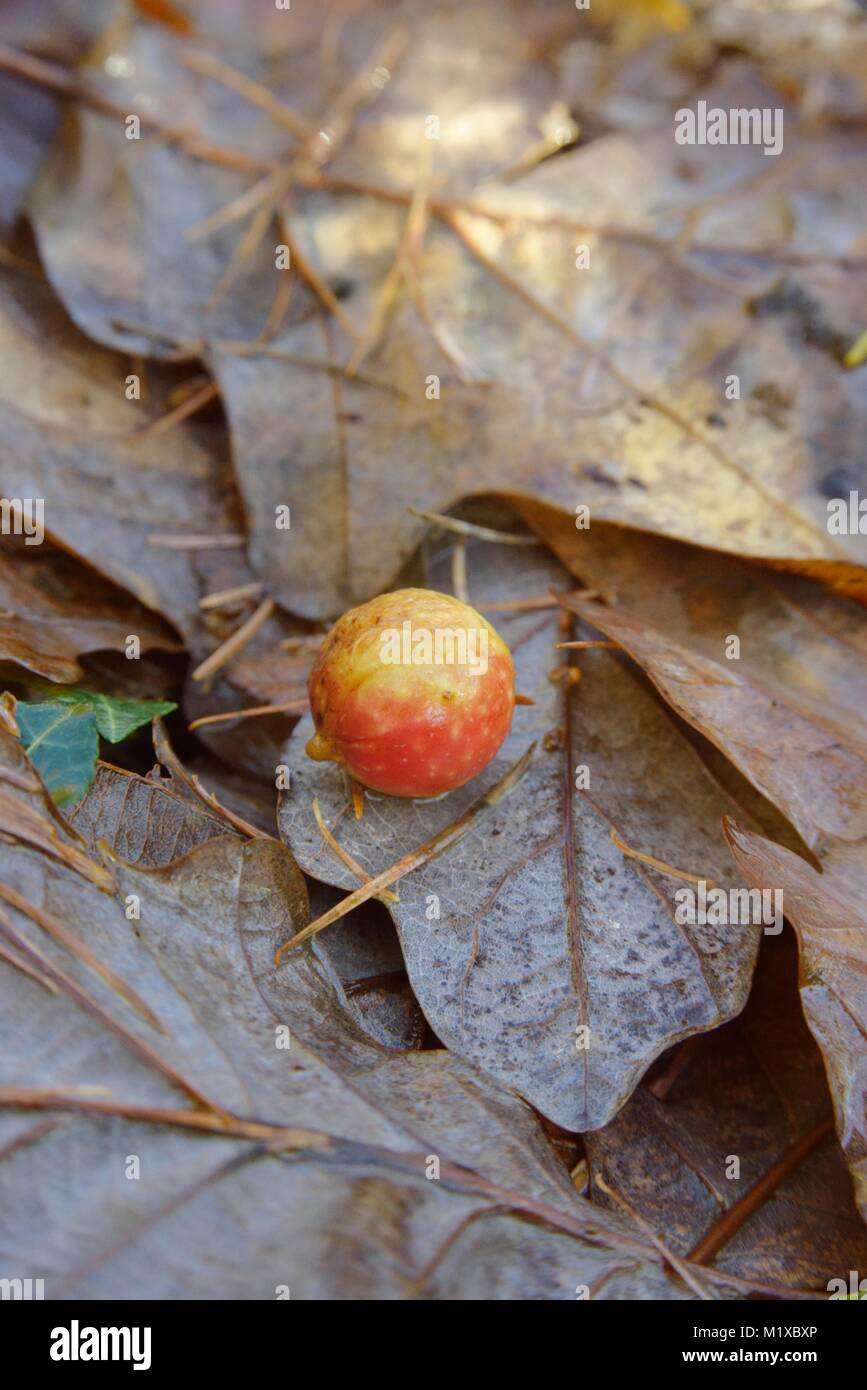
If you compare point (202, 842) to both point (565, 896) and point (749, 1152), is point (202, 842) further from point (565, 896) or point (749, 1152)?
point (749, 1152)

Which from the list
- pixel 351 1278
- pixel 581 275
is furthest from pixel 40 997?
pixel 581 275

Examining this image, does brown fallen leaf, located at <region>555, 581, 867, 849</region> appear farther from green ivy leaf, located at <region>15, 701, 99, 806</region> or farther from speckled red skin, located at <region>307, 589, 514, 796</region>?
green ivy leaf, located at <region>15, 701, 99, 806</region>

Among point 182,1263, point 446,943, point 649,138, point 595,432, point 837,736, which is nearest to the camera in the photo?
point 182,1263

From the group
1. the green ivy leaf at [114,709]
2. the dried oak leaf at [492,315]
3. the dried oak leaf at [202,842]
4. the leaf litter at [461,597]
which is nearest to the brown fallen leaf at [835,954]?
the leaf litter at [461,597]

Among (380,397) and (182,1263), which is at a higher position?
(380,397)

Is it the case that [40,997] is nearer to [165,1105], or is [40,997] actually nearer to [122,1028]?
[122,1028]

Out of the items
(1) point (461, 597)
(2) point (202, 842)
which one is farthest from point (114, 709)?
(1) point (461, 597)

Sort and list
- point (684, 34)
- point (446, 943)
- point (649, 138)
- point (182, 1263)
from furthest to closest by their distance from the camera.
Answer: point (684, 34), point (649, 138), point (446, 943), point (182, 1263)
